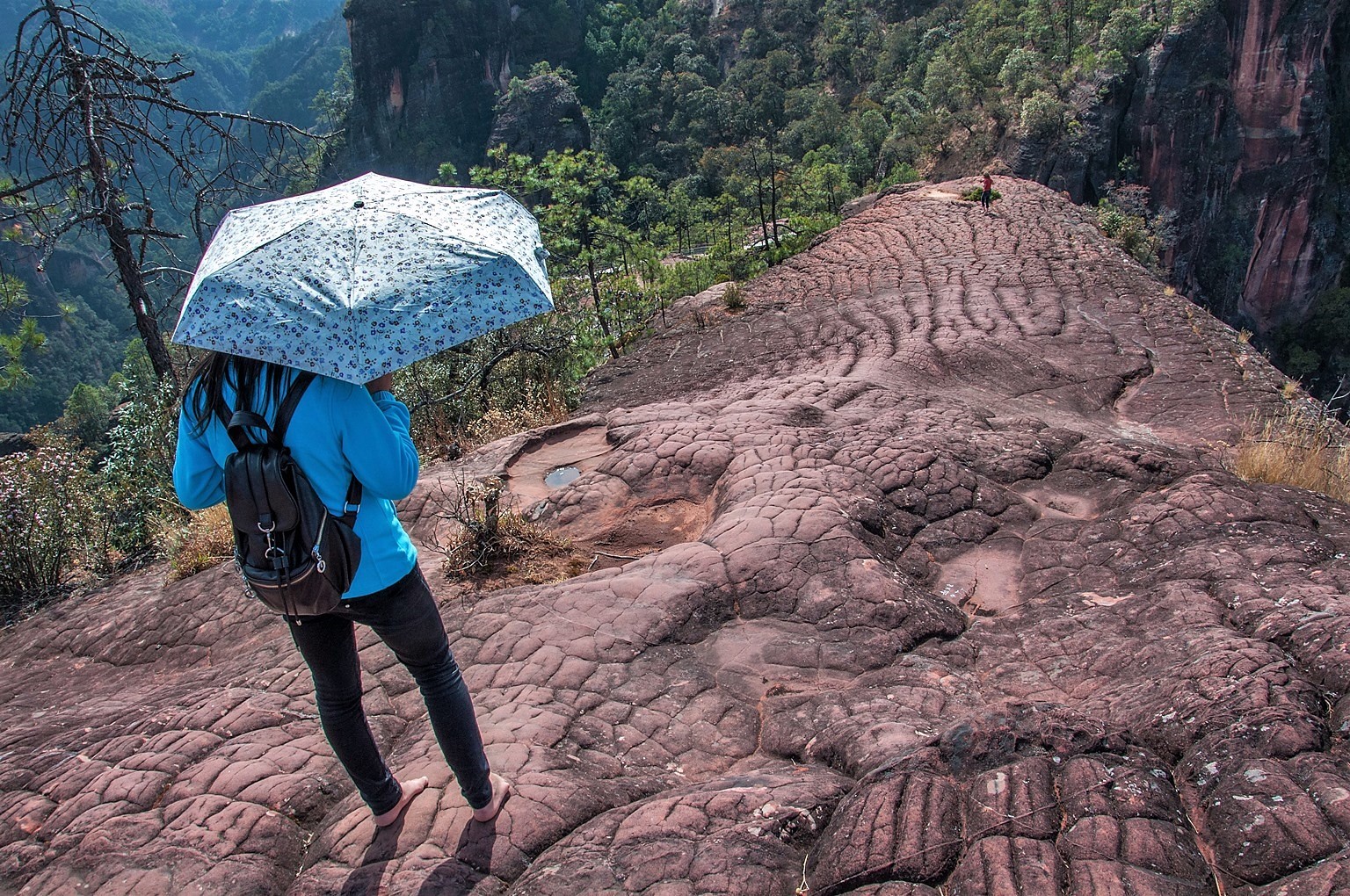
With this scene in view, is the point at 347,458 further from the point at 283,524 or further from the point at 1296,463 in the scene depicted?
the point at 1296,463

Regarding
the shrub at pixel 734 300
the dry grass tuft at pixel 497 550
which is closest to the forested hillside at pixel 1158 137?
the shrub at pixel 734 300

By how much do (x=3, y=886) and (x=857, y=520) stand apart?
263 centimetres

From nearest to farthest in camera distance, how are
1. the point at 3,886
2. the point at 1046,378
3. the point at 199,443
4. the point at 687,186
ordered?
the point at 199,443
the point at 3,886
the point at 1046,378
the point at 687,186

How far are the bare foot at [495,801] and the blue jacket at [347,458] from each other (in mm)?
565

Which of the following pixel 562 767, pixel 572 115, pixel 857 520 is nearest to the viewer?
pixel 562 767

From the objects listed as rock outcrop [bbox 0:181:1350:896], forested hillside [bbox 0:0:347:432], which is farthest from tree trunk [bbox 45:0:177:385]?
rock outcrop [bbox 0:181:1350:896]

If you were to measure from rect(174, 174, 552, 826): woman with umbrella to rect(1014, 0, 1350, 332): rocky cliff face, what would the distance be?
79.9 ft

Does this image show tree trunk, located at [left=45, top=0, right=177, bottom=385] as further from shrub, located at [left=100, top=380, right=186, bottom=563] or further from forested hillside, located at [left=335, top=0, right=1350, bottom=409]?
forested hillside, located at [left=335, top=0, right=1350, bottom=409]

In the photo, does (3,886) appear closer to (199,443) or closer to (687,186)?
(199,443)

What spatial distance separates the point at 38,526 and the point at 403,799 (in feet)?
13.1

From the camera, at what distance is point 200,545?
14.0 ft

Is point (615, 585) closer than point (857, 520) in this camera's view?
Yes

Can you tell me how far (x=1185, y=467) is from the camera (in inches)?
142

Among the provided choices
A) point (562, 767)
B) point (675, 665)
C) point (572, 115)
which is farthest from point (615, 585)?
point (572, 115)
